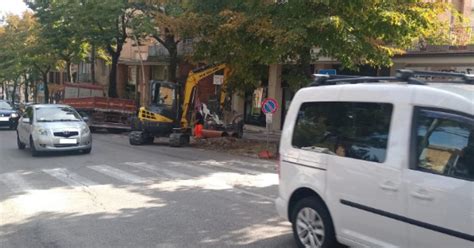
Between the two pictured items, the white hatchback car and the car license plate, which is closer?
the white hatchback car

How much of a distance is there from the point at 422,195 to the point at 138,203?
5566mm

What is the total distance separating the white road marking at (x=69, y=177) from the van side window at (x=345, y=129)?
625cm

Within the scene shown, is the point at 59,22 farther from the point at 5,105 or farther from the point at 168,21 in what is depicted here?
the point at 168,21

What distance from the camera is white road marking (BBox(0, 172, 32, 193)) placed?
10312 millimetres

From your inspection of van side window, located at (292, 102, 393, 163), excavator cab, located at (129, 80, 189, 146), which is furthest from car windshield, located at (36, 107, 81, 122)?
van side window, located at (292, 102, 393, 163)

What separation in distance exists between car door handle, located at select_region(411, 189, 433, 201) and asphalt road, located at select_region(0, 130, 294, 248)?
226cm

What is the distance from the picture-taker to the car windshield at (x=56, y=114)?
1648cm

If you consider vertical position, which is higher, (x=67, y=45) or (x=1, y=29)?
(x=1, y=29)

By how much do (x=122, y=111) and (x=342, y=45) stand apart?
1562 cm

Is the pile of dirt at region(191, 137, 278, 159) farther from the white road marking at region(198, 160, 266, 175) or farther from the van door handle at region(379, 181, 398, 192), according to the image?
the van door handle at region(379, 181, 398, 192)

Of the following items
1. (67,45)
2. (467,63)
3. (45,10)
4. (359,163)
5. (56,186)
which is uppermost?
(45,10)

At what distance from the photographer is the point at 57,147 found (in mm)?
15672

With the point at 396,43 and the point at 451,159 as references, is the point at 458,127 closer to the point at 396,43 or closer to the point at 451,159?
the point at 451,159

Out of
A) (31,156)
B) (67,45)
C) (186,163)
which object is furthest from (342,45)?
(67,45)
